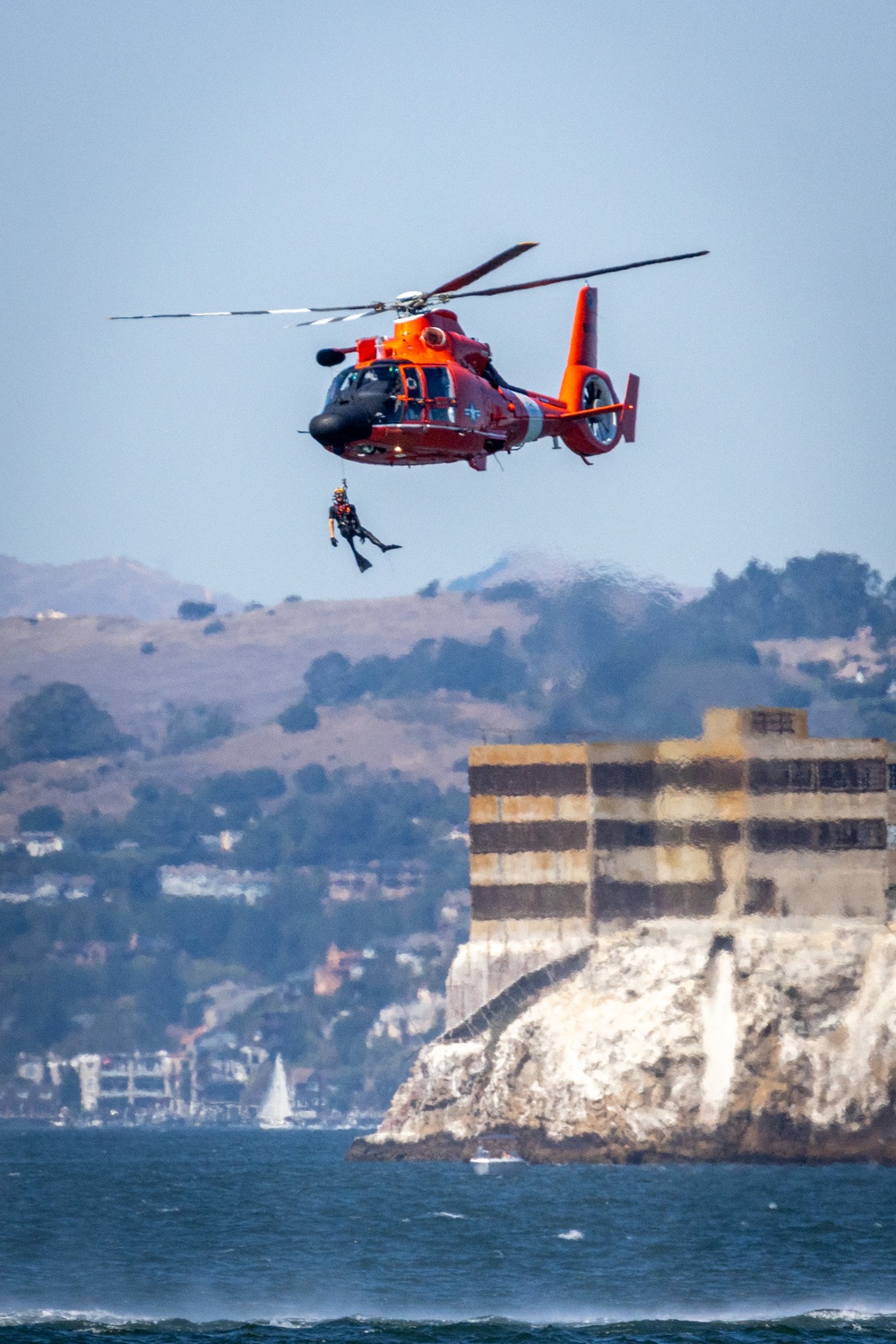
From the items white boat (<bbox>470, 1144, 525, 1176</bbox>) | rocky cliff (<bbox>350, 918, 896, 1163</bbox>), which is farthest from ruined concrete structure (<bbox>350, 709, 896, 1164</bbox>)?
white boat (<bbox>470, 1144, 525, 1176</bbox>)

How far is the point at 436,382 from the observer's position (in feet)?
244

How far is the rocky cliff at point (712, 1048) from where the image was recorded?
145 m

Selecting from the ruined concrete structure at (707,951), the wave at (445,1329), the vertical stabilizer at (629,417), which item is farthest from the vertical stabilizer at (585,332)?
the ruined concrete structure at (707,951)

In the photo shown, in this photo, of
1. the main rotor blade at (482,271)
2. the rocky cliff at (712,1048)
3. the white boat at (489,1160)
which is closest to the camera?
the main rotor blade at (482,271)

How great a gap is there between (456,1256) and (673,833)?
3932 cm

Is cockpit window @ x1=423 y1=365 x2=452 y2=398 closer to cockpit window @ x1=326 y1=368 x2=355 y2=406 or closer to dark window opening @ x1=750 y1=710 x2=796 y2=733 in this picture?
cockpit window @ x1=326 y1=368 x2=355 y2=406

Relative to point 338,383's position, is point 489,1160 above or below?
below

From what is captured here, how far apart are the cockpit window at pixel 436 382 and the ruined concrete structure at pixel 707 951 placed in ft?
243

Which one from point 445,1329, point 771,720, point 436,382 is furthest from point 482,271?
point 771,720

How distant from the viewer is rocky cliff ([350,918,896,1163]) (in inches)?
5719

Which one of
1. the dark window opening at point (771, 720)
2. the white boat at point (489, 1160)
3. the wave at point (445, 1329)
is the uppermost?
the dark window opening at point (771, 720)

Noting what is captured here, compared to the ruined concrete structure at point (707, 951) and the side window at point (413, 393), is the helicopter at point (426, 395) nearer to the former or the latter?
the side window at point (413, 393)

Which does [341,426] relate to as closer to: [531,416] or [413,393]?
[413,393]

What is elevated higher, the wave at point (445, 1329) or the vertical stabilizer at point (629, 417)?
the vertical stabilizer at point (629, 417)
